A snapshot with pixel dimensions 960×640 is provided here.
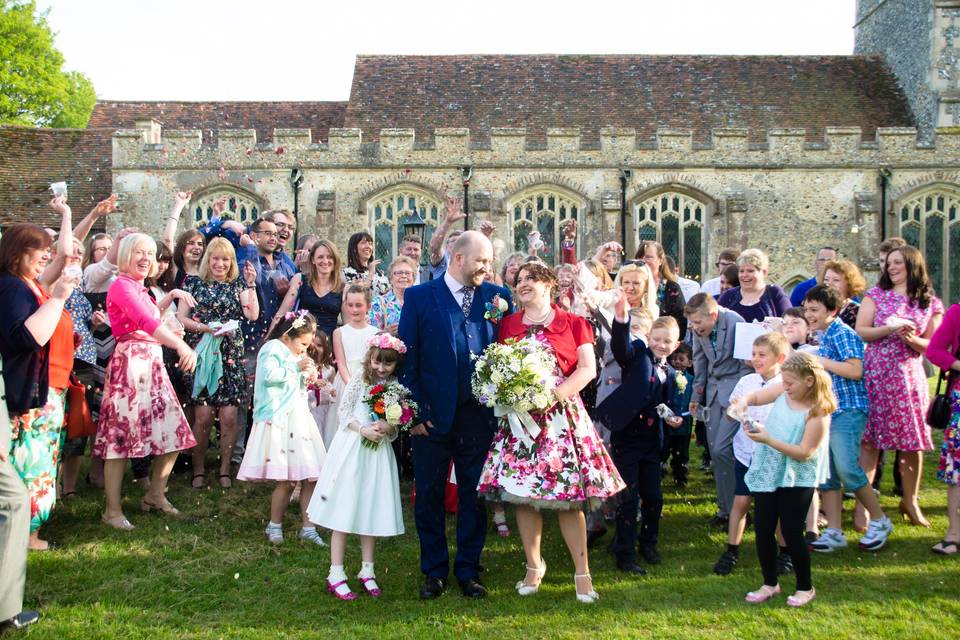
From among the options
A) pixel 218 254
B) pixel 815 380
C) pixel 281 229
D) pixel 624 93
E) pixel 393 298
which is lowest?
pixel 815 380

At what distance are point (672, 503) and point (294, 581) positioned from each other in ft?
10.7

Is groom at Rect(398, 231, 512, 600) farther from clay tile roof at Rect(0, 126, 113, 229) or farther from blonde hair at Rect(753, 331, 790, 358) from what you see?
clay tile roof at Rect(0, 126, 113, 229)

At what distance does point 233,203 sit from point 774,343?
1756 centimetres

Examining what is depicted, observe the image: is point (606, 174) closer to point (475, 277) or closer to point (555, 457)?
point (475, 277)

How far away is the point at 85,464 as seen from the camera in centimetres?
755

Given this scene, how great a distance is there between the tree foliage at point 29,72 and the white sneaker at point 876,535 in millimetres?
28526

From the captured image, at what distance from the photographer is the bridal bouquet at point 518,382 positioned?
14.0 ft

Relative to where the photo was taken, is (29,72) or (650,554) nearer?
(650,554)

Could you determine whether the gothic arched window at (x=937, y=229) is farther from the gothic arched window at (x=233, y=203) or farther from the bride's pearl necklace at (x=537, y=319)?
the bride's pearl necklace at (x=537, y=319)

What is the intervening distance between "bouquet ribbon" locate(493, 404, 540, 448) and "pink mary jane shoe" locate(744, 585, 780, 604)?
1501mm

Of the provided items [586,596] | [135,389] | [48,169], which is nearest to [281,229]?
[135,389]

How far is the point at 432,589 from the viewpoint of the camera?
181 inches

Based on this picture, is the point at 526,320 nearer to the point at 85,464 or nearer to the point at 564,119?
the point at 85,464

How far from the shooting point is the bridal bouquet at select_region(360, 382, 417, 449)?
4586 mm
